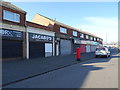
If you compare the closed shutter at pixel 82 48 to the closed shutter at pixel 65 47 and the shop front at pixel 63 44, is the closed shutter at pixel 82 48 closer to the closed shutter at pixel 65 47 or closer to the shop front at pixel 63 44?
the shop front at pixel 63 44

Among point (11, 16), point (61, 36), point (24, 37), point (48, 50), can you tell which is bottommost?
point (48, 50)

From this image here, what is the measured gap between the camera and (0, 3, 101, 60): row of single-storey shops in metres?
15.0

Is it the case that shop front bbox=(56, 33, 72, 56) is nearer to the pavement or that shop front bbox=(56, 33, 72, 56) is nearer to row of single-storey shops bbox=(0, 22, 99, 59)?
row of single-storey shops bbox=(0, 22, 99, 59)

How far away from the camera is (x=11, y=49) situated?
1563cm

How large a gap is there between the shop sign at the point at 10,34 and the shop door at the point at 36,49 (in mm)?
2461

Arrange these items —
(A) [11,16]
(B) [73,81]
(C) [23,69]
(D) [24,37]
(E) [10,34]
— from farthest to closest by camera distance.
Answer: (D) [24,37], (A) [11,16], (E) [10,34], (C) [23,69], (B) [73,81]

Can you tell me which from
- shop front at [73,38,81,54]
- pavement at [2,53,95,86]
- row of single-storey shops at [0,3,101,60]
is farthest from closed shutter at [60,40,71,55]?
pavement at [2,53,95,86]

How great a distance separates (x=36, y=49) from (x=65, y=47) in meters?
9.84

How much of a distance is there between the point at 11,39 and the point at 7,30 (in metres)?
1.15

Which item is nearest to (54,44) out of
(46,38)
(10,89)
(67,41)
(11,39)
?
(46,38)

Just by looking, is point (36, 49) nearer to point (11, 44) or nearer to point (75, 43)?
point (11, 44)

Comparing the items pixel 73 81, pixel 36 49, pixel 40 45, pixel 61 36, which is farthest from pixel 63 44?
pixel 73 81

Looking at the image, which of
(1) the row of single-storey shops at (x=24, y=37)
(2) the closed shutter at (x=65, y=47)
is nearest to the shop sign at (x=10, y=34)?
(1) the row of single-storey shops at (x=24, y=37)

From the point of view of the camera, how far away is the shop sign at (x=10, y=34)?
14.5m
